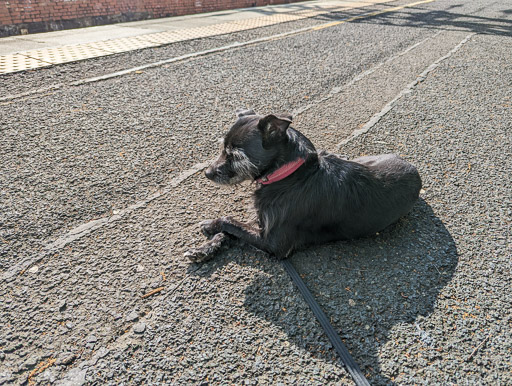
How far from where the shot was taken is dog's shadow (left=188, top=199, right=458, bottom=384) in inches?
98.7

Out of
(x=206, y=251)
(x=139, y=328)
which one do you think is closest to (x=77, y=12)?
(x=206, y=251)

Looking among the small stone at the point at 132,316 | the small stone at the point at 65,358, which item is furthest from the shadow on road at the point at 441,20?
the small stone at the point at 65,358

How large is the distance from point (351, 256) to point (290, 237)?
556mm

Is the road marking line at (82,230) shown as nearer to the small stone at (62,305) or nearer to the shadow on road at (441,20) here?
the small stone at (62,305)

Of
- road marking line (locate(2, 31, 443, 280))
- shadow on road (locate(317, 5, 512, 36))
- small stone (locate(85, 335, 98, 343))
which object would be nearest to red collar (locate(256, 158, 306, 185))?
road marking line (locate(2, 31, 443, 280))

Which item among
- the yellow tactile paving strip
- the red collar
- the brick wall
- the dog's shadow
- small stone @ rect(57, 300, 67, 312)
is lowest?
the dog's shadow

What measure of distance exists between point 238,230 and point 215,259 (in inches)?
12.4

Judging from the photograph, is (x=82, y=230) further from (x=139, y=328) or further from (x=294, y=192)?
(x=294, y=192)

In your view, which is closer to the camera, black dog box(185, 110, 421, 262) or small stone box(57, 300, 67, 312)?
small stone box(57, 300, 67, 312)

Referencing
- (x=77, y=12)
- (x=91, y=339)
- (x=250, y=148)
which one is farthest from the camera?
(x=77, y=12)

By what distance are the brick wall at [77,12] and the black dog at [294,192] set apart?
11.1 meters

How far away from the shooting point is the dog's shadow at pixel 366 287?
2.51m

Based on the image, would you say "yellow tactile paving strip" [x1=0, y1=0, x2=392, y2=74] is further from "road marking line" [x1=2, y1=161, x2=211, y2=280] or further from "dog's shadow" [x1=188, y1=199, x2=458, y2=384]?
"dog's shadow" [x1=188, y1=199, x2=458, y2=384]

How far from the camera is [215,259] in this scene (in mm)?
3152
